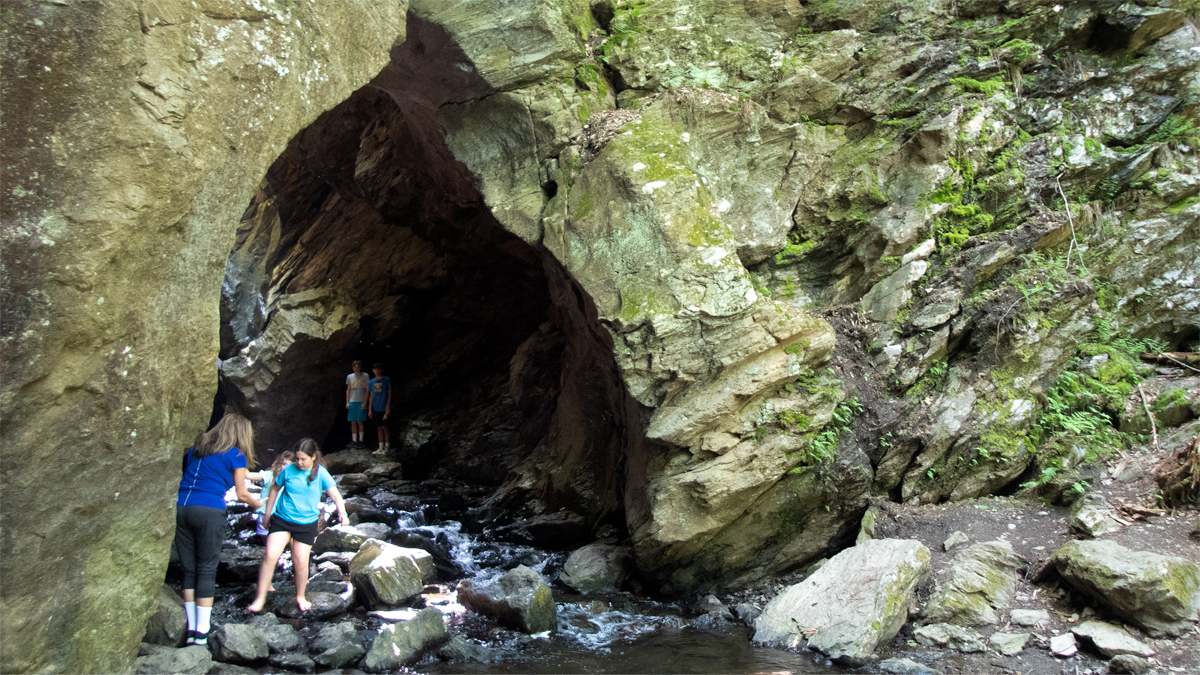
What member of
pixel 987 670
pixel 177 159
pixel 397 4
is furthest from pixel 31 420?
pixel 987 670

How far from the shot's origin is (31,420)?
357cm

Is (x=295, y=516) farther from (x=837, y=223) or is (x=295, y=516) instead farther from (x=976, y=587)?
(x=837, y=223)

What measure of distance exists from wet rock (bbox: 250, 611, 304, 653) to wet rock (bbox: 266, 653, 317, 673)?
0.13 meters

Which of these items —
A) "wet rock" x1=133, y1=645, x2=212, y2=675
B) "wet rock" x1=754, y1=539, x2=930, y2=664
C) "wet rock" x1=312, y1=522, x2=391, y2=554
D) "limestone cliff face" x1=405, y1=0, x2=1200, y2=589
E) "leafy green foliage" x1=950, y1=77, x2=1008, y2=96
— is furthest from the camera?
"leafy green foliage" x1=950, y1=77, x2=1008, y2=96

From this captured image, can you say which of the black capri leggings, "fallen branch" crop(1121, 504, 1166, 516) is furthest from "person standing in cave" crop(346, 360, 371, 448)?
"fallen branch" crop(1121, 504, 1166, 516)

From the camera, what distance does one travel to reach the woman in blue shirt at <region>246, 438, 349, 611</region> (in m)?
5.88

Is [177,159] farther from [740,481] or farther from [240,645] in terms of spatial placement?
[740,481]

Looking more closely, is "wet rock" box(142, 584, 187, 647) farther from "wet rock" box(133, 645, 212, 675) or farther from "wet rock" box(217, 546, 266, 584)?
"wet rock" box(217, 546, 266, 584)

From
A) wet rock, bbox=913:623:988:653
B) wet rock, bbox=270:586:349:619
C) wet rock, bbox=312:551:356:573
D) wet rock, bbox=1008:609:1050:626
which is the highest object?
wet rock, bbox=270:586:349:619

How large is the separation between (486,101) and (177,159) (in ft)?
13.1

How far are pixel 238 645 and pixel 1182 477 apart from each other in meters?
7.85

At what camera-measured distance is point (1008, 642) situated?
521 centimetres

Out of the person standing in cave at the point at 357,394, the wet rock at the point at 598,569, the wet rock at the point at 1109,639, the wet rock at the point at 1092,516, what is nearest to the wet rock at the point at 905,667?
the wet rock at the point at 1109,639

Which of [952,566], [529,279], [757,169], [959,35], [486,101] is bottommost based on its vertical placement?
[952,566]
